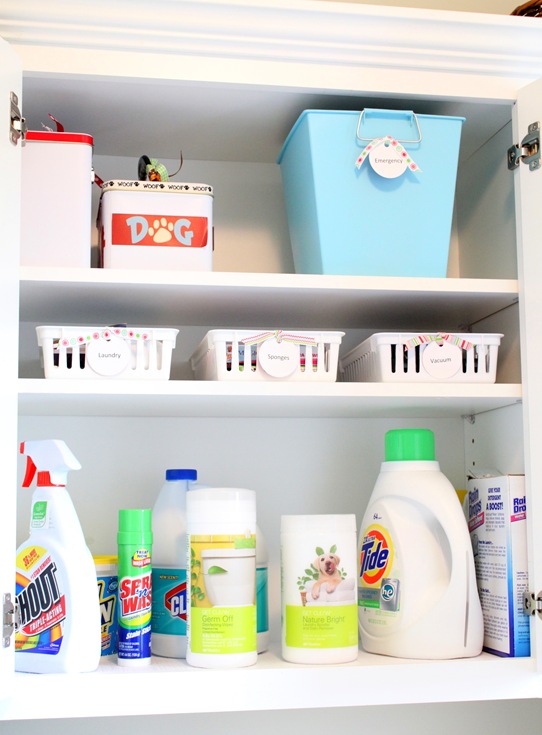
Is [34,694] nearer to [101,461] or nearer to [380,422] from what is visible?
[101,461]

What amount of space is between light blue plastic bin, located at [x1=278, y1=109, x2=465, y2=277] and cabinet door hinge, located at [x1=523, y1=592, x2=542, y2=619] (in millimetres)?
435

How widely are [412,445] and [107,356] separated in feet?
1.41

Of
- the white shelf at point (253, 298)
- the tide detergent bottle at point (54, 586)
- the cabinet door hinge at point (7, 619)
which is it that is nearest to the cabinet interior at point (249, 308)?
the white shelf at point (253, 298)

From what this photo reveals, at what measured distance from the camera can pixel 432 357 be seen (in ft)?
3.86

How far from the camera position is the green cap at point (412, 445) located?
1.21m

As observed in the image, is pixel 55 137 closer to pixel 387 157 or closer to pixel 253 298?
pixel 253 298

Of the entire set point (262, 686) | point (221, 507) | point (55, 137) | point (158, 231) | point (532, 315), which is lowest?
point (262, 686)

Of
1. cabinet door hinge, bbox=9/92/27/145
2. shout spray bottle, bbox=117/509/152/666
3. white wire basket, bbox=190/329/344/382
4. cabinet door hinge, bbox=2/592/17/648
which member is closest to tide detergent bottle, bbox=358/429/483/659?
white wire basket, bbox=190/329/344/382

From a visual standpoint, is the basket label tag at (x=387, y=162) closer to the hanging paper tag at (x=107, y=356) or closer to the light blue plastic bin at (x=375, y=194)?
the light blue plastic bin at (x=375, y=194)

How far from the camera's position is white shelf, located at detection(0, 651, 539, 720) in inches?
40.2

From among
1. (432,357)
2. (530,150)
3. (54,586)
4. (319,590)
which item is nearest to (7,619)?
(54,586)

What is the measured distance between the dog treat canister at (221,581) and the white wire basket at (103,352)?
0.17 m

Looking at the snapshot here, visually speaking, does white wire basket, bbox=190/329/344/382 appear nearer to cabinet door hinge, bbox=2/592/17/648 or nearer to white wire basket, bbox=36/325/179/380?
white wire basket, bbox=36/325/179/380

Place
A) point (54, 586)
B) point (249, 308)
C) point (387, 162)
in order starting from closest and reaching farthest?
point (54, 586), point (387, 162), point (249, 308)
